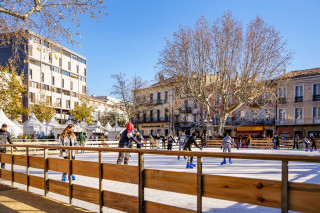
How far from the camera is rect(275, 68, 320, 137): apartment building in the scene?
122 feet

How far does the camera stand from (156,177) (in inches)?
141

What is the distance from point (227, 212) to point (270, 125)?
38113mm

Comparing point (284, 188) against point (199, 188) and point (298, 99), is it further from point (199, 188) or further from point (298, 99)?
point (298, 99)

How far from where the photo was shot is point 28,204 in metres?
4.96

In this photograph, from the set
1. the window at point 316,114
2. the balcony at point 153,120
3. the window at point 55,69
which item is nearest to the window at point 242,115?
the window at point 316,114

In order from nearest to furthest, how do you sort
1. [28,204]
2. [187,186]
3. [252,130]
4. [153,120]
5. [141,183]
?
[187,186] → [141,183] → [28,204] → [252,130] → [153,120]

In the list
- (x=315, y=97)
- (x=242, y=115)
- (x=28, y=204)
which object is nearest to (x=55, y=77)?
(x=242, y=115)

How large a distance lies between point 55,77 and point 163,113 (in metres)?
19.5

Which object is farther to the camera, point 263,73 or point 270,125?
point 270,125

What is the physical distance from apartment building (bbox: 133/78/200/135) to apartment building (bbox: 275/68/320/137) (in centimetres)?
1329

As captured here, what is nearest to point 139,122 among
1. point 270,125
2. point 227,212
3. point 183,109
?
point 183,109

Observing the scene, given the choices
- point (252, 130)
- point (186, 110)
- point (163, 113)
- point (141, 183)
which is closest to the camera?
point (141, 183)

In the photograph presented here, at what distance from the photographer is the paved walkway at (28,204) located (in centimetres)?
461

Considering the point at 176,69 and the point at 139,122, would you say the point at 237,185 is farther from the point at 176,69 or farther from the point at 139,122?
the point at 139,122
